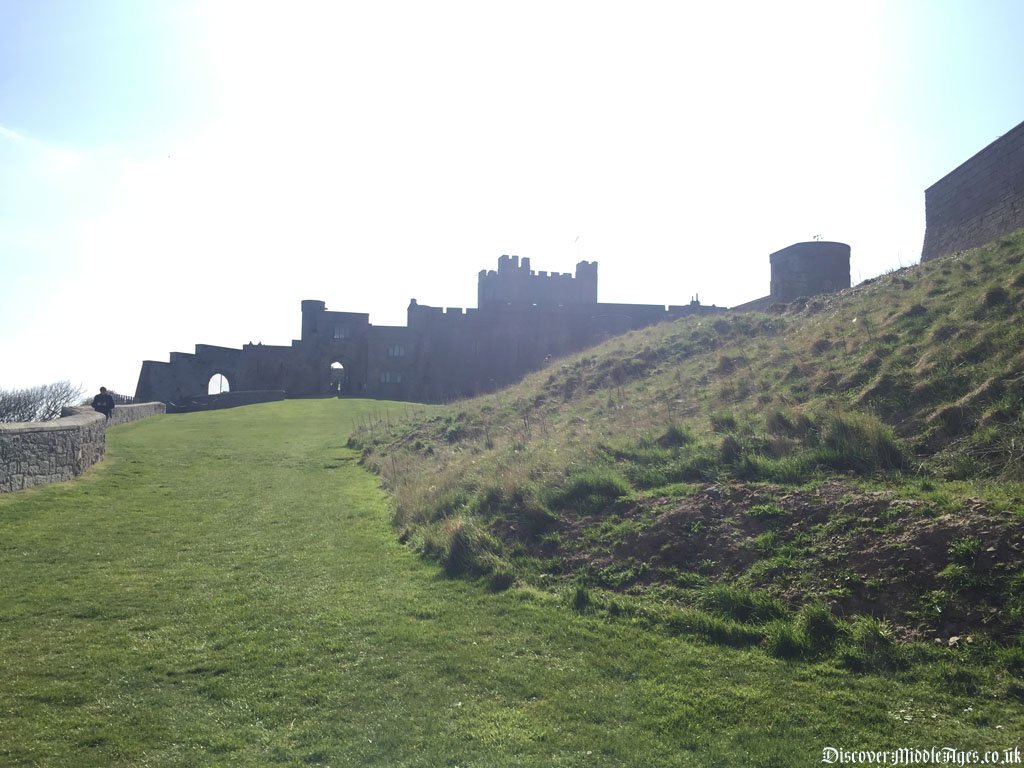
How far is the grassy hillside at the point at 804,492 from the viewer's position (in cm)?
567

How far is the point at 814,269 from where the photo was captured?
87.0 feet

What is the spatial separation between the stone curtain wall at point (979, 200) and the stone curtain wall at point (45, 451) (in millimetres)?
19205

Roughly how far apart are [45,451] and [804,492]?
12.6 metres

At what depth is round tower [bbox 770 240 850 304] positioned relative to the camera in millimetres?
26375

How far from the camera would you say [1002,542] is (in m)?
5.62

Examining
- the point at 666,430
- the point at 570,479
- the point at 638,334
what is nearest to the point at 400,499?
the point at 570,479

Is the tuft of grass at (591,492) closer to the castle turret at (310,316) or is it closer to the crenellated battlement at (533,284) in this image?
the castle turret at (310,316)

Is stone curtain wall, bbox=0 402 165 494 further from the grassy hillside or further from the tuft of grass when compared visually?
the tuft of grass

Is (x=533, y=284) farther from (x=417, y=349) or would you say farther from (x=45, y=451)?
(x=45, y=451)

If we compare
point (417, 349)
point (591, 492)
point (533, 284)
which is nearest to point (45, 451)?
point (591, 492)

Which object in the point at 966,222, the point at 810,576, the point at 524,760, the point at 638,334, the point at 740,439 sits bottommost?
the point at 524,760

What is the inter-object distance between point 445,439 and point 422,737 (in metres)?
13.7

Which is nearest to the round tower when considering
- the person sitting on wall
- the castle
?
the person sitting on wall

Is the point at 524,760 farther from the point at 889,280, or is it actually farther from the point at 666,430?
the point at 889,280
